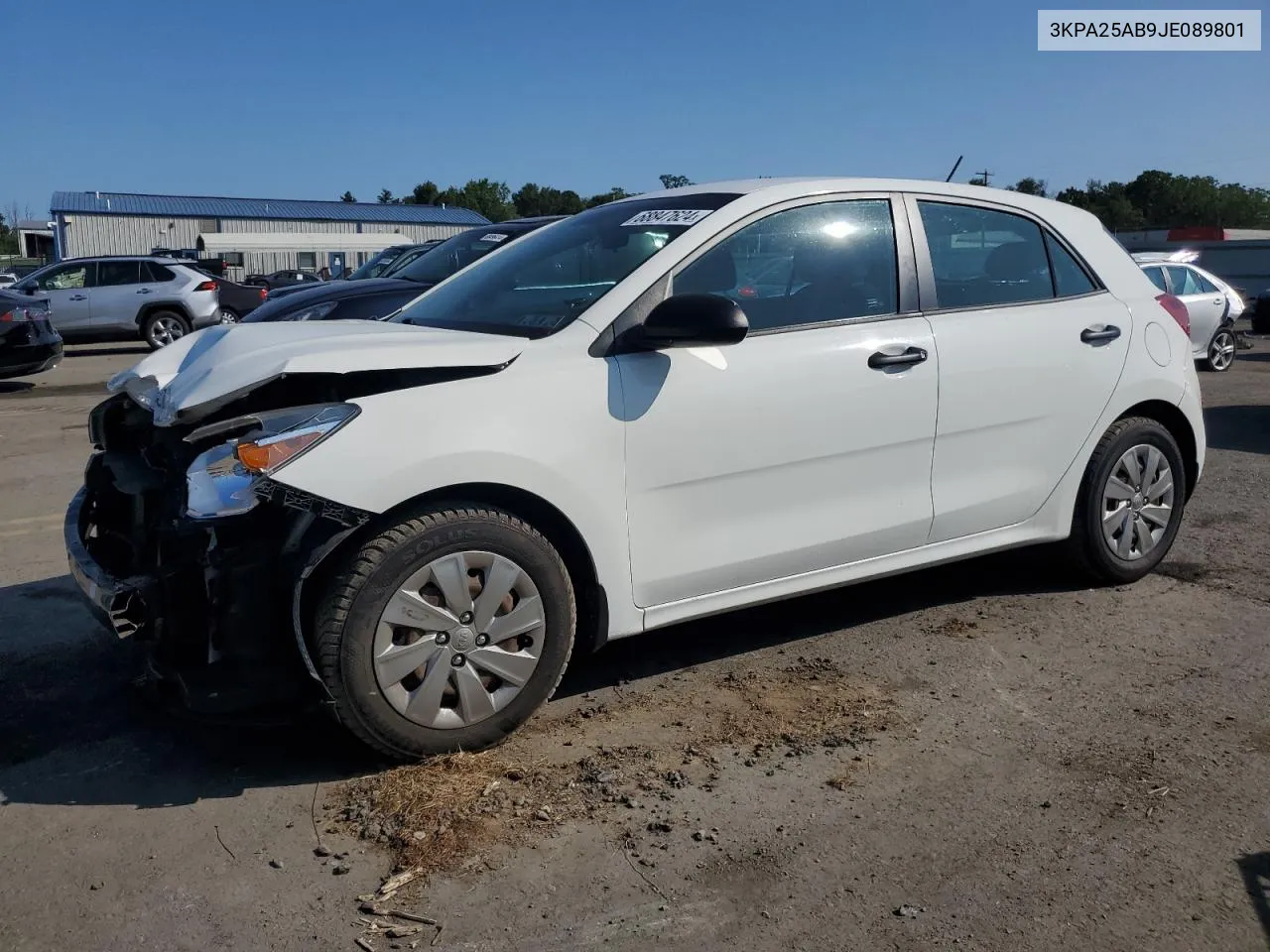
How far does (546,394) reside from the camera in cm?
359

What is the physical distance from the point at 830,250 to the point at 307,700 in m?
2.47

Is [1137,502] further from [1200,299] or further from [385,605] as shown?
[1200,299]

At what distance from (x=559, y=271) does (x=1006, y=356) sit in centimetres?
181

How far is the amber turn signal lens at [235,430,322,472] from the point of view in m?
3.20

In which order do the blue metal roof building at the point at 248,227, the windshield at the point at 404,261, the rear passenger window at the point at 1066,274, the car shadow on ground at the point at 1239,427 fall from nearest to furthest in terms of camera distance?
1. the rear passenger window at the point at 1066,274
2. the car shadow on ground at the point at 1239,427
3. the windshield at the point at 404,261
4. the blue metal roof building at the point at 248,227

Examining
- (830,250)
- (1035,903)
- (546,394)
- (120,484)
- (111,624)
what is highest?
(830,250)

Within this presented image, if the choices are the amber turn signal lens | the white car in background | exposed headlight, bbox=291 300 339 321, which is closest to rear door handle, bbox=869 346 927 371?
the amber turn signal lens

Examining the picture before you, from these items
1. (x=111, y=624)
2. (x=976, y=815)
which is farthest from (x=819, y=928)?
(x=111, y=624)

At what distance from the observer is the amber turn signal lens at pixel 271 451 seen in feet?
10.5

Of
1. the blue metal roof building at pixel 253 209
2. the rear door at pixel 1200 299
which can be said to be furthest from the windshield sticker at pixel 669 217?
the blue metal roof building at pixel 253 209

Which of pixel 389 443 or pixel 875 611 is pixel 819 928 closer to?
pixel 389 443

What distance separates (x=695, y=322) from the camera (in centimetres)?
365

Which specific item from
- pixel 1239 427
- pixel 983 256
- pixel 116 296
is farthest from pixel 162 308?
pixel 983 256

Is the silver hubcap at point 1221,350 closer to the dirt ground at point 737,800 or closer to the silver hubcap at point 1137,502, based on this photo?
the silver hubcap at point 1137,502
